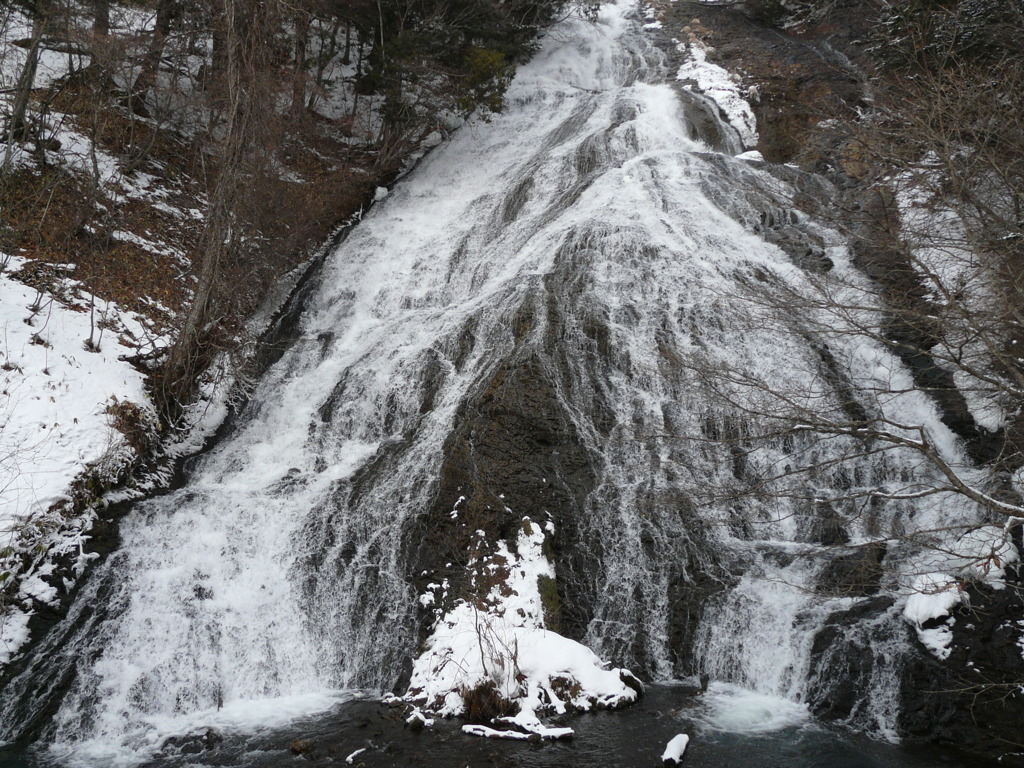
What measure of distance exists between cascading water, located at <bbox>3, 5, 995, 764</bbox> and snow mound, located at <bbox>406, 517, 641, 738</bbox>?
0.51 meters

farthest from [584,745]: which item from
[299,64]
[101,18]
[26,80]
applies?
[101,18]

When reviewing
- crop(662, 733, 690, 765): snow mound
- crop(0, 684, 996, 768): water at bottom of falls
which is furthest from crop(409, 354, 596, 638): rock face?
crop(662, 733, 690, 765): snow mound

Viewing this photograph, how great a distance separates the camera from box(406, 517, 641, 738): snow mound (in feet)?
23.3

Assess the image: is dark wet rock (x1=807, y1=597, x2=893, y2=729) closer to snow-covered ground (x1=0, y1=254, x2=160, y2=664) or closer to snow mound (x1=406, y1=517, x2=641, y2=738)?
snow mound (x1=406, y1=517, x2=641, y2=738)

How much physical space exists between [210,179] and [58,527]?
33.9ft

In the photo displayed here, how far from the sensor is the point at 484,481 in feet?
31.3

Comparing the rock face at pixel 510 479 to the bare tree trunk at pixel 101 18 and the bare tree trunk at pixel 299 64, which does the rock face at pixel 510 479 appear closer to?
the bare tree trunk at pixel 299 64

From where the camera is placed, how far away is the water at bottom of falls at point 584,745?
20.8 feet

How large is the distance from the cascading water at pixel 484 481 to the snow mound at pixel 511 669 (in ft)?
1.66

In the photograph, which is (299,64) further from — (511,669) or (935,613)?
(935,613)

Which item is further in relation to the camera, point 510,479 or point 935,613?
point 510,479

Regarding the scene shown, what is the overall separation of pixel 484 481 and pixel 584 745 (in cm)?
378

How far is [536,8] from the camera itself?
25094 mm

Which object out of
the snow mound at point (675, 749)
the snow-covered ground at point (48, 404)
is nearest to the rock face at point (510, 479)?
the snow mound at point (675, 749)
